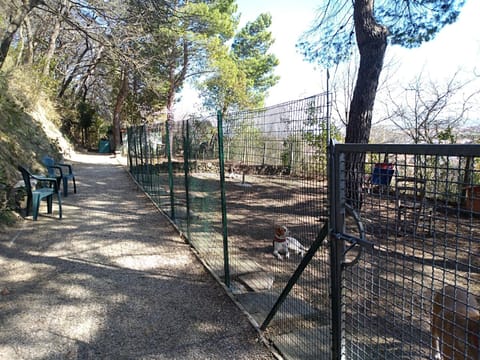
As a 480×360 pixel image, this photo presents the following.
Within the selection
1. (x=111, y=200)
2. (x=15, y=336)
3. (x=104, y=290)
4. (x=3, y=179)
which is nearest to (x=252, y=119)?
(x=104, y=290)

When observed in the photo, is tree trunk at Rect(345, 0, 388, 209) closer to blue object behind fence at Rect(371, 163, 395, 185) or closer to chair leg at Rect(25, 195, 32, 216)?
blue object behind fence at Rect(371, 163, 395, 185)

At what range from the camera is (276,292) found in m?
3.44

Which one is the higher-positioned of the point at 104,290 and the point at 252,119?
the point at 252,119

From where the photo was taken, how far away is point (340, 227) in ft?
5.83

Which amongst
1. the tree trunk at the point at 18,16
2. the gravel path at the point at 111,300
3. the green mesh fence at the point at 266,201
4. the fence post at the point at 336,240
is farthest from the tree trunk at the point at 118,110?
the fence post at the point at 336,240

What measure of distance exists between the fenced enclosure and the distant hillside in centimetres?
345

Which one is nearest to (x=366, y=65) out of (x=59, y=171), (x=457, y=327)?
(x=457, y=327)

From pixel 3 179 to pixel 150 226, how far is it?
8.56 ft

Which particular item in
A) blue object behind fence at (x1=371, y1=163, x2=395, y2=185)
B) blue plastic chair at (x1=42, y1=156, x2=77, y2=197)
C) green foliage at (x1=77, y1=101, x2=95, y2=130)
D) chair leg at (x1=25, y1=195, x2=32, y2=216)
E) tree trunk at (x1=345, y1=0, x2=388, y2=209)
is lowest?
chair leg at (x1=25, y1=195, x2=32, y2=216)

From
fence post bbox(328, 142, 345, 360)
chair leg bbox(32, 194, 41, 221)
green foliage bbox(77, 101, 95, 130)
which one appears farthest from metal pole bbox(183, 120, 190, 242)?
green foliage bbox(77, 101, 95, 130)

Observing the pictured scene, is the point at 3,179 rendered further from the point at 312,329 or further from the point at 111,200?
the point at 312,329

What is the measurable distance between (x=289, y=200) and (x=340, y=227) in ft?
2.05

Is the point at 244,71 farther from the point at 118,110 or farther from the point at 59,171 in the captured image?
the point at 59,171

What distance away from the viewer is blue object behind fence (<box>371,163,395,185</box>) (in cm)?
141
